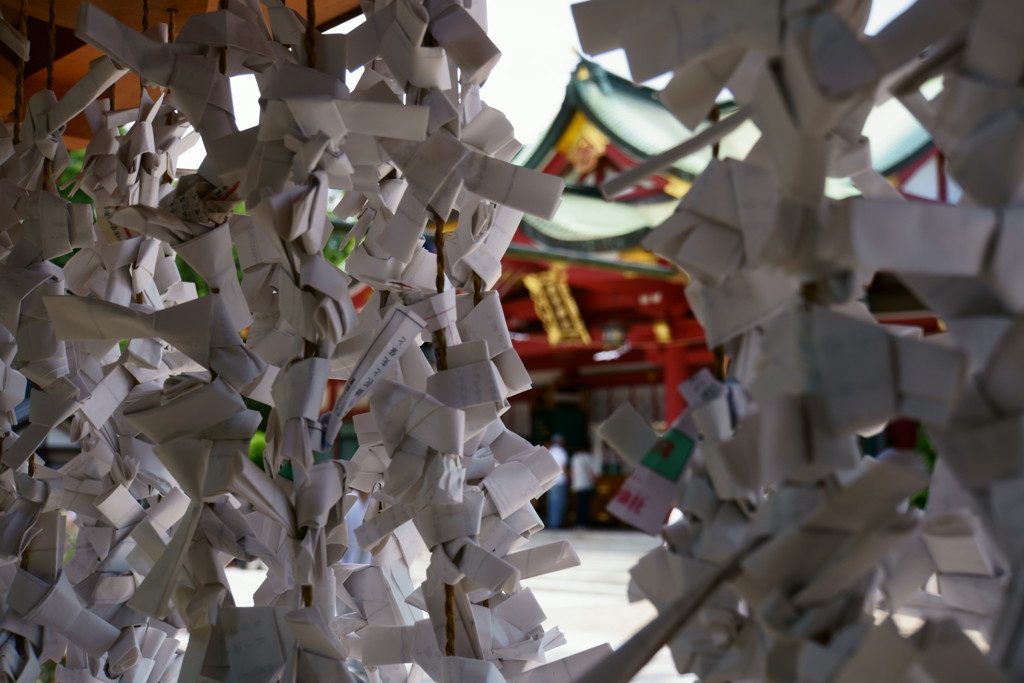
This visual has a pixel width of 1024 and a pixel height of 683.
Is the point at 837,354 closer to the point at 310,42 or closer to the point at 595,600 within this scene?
the point at 310,42

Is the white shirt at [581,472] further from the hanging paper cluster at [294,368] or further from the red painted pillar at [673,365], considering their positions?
the hanging paper cluster at [294,368]

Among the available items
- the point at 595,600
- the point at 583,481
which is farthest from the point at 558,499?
the point at 595,600

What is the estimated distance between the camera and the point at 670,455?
289 mm

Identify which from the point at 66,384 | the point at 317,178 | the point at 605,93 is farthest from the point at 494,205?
the point at 605,93

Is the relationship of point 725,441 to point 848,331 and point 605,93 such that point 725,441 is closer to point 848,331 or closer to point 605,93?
point 848,331

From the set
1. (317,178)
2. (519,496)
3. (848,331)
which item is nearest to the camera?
(848,331)

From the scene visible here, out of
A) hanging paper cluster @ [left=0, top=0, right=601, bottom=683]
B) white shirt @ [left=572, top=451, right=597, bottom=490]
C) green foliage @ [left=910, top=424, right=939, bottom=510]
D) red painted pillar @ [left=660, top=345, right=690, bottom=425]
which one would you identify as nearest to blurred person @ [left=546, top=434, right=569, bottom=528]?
white shirt @ [left=572, top=451, right=597, bottom=490]

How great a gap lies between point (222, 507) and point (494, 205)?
0.59 feet

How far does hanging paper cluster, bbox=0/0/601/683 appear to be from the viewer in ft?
1.14

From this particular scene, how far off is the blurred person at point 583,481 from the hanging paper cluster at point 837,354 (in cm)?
515

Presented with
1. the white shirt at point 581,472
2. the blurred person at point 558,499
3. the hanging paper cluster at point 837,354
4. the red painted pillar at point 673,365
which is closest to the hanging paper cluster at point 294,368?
the hanging paper cluster at point 837,354

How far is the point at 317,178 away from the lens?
34 centimetres

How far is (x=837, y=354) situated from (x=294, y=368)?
0.61 feet

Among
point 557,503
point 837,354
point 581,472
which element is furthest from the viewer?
point 557,503
